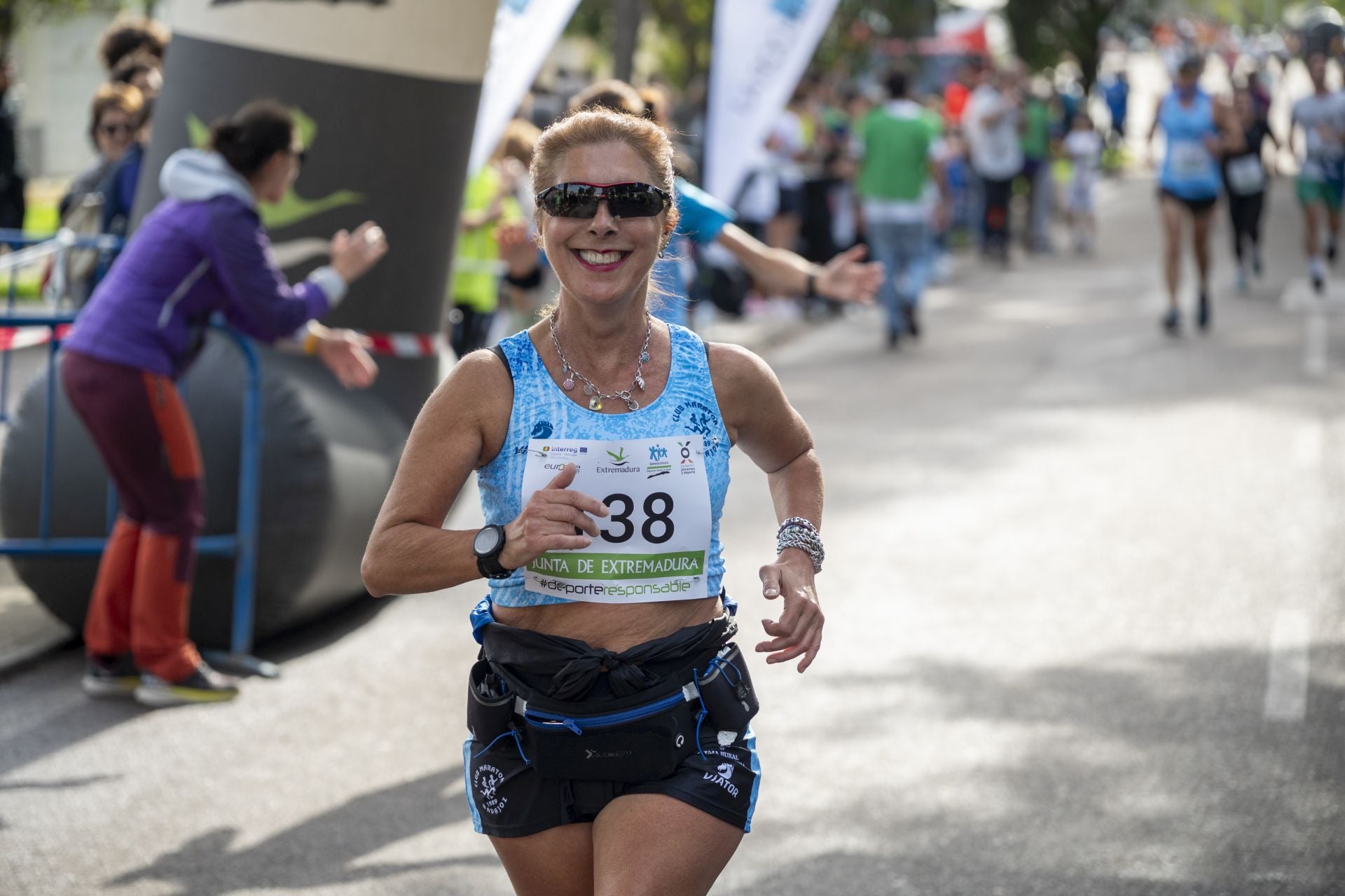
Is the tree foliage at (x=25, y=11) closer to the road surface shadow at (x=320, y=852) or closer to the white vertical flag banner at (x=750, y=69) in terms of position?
the white vertical flag banner at (x=750, y=69)

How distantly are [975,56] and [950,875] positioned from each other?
27229mm

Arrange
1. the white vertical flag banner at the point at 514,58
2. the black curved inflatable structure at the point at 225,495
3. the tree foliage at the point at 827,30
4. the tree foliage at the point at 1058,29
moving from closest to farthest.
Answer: the black curved inflatable structure at the point at 225,495, the white vertical flag banner at the point at 514,58, the tree foliage at the point at 827,30, the tree foliage at the point at 1058,29

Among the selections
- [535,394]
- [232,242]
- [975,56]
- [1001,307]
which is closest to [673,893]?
[535,394]

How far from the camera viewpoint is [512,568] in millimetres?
2908

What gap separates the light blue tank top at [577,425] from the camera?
10.3 feet

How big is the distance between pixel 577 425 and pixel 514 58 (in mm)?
6527

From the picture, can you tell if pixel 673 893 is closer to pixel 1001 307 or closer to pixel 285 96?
pixel 285 96

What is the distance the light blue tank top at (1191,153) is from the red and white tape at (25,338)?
1001 centimetres

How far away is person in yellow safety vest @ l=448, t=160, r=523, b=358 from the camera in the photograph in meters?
11.3

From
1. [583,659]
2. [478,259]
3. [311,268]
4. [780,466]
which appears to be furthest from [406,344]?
[583,659]

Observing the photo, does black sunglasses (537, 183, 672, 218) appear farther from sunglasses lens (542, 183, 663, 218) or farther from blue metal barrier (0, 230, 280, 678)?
blue metal barrier (0, 230, 280, 678)

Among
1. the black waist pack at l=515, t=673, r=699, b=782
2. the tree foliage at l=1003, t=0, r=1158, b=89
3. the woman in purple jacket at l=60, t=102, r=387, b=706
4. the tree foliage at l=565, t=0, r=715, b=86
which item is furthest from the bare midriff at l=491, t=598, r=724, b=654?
the tree foliage at l=1003, t=0, r=1158, b=89

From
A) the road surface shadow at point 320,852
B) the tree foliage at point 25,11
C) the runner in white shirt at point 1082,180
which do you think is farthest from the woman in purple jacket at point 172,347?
the runner in white shirt at point 1082,180

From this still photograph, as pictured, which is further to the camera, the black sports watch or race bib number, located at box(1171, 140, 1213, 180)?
race bib number, located at box(1171, 140, 1213, 180)
